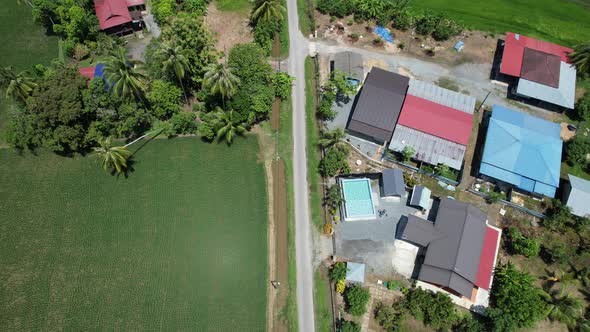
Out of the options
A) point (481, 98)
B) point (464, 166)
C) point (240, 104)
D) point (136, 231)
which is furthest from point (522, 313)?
point (136, 231)

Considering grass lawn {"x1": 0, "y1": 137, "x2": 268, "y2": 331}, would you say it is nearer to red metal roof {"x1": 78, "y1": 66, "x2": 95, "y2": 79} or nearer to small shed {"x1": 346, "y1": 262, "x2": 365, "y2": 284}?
small shed {"x1": 346, "y1": 262, "x2": 365, "y2": 284}

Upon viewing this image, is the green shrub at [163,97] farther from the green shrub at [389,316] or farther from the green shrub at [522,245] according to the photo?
the green shrub at [522,245]

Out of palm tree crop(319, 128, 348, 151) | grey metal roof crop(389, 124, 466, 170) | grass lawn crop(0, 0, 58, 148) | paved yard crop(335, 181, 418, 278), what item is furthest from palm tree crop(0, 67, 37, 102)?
grey metal roof crop(389, 124, 466, 170)

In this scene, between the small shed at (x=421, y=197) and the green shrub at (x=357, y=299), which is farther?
the small shed at (x=421, y=197)

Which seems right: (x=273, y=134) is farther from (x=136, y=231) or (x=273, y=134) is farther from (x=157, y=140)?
(x=136, y=231)

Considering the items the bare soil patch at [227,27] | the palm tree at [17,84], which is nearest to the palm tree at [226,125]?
the bare soil patch at [227,27]

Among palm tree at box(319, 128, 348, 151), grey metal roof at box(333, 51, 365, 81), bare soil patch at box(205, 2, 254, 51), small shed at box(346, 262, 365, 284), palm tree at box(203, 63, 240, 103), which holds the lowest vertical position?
small shed at box(346, 262, 365, 284)

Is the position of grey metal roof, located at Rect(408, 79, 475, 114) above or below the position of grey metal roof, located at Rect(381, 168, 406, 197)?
above
